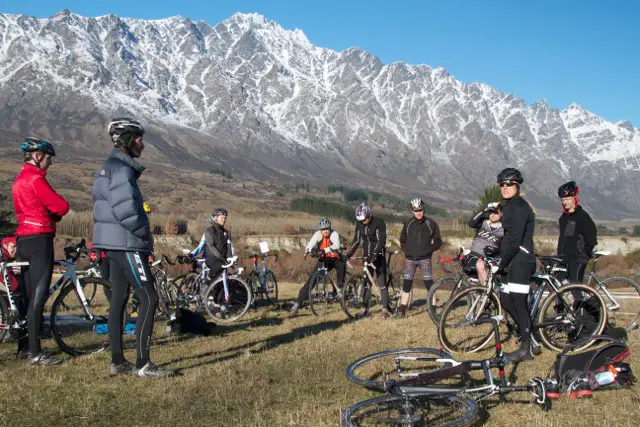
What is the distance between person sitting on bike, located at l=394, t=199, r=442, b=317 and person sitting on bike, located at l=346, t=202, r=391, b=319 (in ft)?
1.23

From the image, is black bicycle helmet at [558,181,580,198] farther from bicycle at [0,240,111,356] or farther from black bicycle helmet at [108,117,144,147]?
bicycle at [0,240,111,356]

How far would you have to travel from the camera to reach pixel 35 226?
23.0 ft

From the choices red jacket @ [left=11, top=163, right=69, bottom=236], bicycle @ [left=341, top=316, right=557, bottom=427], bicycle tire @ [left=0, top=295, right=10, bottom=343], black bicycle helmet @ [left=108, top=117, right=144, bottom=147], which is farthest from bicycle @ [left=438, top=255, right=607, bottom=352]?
bicycle tire @ [left=0, top=295, right=10, bottom=343]

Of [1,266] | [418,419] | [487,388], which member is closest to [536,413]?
[487,388]

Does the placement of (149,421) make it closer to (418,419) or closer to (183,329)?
(418,419)

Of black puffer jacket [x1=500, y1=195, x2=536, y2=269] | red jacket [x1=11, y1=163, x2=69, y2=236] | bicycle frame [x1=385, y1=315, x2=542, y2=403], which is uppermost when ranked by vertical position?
red jacket [x1=11, y1=163, x2=69, y2=236]

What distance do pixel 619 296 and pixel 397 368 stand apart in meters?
7.14

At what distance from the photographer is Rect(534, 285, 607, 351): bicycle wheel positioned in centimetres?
812

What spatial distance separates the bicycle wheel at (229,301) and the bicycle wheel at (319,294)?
132cm

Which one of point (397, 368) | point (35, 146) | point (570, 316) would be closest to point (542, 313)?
point (570, 316)

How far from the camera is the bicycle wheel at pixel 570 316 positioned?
26.6ft

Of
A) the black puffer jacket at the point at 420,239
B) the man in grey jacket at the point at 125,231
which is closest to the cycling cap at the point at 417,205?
the black puffer jacket at the point at 420,239

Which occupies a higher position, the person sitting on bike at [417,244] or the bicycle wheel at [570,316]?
the person sitting on bike at [417,244]

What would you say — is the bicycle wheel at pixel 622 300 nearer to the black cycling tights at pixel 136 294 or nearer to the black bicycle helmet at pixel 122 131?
the black cycling tights at pixel 136 294
